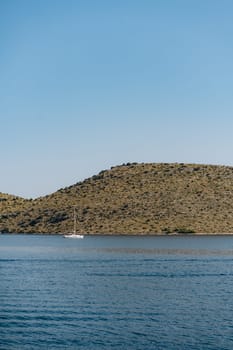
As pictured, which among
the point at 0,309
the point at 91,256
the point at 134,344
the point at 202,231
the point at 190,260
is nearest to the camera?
the point at 134,344

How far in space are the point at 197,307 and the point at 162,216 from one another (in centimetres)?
13120

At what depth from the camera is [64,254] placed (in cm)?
12356

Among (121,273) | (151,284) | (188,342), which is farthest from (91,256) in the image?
(188,342)

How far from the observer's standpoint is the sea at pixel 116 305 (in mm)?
43062

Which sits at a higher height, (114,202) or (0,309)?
(114,202)

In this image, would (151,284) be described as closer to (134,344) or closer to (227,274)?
(227,274)

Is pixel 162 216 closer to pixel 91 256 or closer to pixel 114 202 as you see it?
pixel 114 202

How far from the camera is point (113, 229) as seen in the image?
603 feet

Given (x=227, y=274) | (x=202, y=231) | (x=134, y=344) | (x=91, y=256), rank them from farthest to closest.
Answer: (x=202, y=231) < (x=91, y=256) < (x=227, y=274) < (x=134, y=344)

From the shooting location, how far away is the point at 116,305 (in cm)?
5662

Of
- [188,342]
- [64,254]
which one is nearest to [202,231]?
[64,254]

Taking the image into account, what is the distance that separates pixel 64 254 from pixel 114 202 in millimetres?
75376

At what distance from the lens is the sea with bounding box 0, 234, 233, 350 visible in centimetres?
4306

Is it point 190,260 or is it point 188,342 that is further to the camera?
point 190,260
